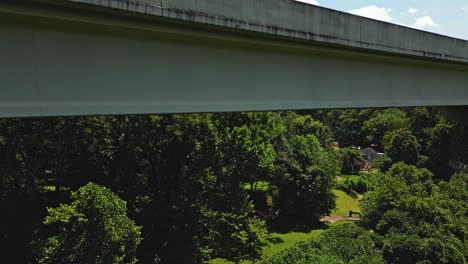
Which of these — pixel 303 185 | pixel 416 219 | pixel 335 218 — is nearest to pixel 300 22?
pixel 416 219

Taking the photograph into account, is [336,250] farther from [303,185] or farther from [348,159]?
[348,159]

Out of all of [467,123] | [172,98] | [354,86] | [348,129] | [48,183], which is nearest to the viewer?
[172,98]

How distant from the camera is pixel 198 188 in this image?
18.7 m

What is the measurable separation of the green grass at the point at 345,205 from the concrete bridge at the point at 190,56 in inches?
976

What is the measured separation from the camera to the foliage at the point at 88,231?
540 inches

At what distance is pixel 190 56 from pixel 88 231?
943 centimetres

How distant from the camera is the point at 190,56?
6.58 meters

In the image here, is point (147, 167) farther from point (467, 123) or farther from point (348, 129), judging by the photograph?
point (348, 129)

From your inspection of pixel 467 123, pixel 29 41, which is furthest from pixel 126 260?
pixel 467 123

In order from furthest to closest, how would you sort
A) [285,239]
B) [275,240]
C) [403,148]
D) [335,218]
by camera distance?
[403,148], [335,218], [285,239], [275,240]

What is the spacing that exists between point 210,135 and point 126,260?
6.63m

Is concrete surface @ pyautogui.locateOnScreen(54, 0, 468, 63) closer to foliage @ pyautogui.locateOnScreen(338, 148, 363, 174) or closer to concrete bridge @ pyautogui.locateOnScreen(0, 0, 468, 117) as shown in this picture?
concrete bridge @ pyautogui.locateOnScreen(0, 0, 468, 117)

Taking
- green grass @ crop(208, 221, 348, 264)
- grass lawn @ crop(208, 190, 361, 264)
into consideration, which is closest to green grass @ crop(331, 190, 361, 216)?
grass lawn @ crop(208, 190, 361, 264)

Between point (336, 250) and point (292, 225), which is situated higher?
point (336, 250)
